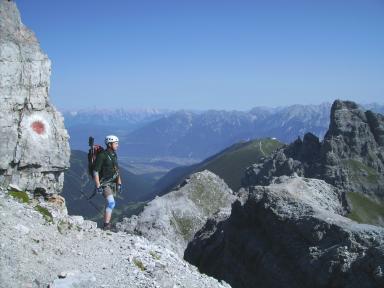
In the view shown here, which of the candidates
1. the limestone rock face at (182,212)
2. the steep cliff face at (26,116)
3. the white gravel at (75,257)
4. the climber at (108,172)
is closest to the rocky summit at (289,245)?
the limestone rock face at (182,212)

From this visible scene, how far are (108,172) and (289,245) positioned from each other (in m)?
22.3

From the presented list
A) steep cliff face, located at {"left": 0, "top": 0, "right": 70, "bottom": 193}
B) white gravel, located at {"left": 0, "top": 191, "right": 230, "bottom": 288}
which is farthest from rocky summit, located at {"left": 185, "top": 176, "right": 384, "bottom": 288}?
steep cliff face, located at {"left": 0, "top": 0, "right": 70, "bottom": 193}

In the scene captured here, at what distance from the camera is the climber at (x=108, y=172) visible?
2391 cm

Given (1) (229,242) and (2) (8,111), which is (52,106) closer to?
(2) (8,111)

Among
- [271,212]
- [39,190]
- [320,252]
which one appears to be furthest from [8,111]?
[271,212]

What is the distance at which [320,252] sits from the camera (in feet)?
121

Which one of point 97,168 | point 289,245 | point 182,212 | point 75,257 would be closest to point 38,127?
point 97,168

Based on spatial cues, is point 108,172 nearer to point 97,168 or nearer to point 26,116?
point 97,168

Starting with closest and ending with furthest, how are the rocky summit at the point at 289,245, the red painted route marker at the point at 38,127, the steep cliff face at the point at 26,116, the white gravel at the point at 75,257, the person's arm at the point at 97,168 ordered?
the white gravel at the point at 75,257, the steep cliff face at the point at 26,116, the person's arm at the point at 97,168, the red painted route marker at the point at 38,127, the rocky summit at the point at 289,245

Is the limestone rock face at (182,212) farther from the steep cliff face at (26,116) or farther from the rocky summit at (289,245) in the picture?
the steep cliff face at (26,116)

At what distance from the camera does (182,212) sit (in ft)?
222

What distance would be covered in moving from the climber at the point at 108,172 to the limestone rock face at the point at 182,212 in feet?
104

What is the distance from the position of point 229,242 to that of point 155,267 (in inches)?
1204

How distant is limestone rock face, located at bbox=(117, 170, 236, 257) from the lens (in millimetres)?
60969
